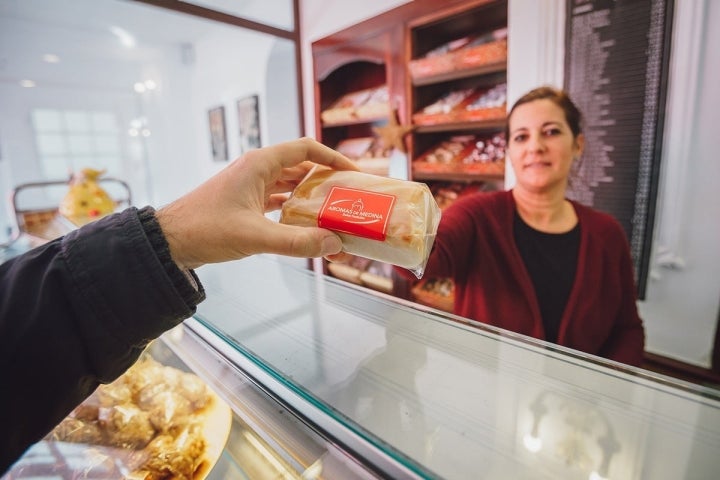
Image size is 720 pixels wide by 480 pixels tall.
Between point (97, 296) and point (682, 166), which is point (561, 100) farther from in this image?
point (97, 296)

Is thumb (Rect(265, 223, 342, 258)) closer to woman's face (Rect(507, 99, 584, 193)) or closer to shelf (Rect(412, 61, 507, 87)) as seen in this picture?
woman's face (Rect(507, 99, 584, 193))

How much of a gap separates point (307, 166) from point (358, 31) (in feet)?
6.95

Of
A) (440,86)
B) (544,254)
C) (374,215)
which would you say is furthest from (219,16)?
(374,215)

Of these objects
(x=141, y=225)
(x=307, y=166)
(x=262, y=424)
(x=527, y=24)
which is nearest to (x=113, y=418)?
(x=262, y=424)

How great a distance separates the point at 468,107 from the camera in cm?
213

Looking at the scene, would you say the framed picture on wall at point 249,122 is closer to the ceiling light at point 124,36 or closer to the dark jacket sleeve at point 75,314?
the ceiling light at point 124,36

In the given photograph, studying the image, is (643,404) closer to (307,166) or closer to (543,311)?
(307,166)

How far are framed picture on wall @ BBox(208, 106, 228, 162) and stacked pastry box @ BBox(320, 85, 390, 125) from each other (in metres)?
2.09

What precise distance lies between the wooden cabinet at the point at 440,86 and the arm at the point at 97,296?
1.78 m

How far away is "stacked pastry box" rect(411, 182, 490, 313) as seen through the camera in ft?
7.73

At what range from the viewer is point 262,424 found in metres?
0.61

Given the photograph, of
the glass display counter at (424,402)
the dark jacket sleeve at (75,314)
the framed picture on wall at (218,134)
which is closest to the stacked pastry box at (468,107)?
the glass display counter at (424,402)

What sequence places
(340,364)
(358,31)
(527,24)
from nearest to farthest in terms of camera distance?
(340,364), (527,24), (358,31)

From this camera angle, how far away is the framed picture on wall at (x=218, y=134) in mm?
4633
